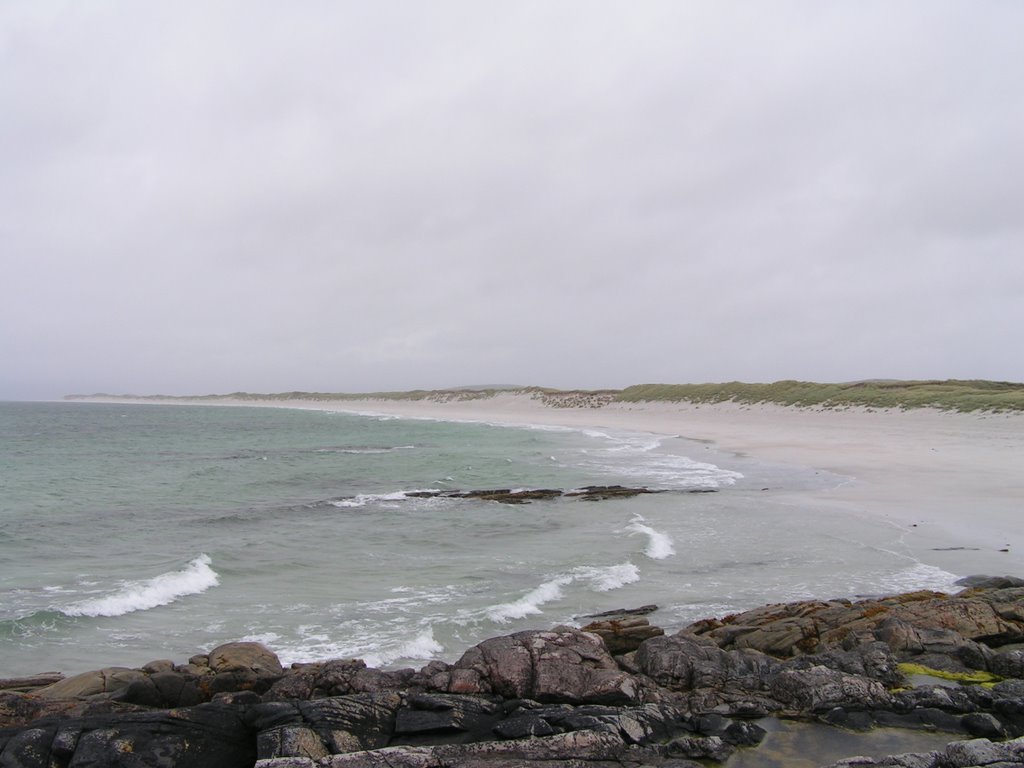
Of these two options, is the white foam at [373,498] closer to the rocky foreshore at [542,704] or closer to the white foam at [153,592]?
the white foam at [153,592]

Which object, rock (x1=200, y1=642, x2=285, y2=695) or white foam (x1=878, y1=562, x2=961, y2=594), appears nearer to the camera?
rock (x1=200, y1=642, x2=285, y2=695)

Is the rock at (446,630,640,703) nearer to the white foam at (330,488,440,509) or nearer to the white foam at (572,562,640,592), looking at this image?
the white foam at (572,562,640,592)

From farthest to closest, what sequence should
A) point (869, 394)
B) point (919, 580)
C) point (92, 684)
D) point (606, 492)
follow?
point (869, 394)
point (606, 492)
point (919, 580)
point (92, 684)

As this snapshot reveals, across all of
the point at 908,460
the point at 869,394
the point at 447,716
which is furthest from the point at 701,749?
the point at 869,394

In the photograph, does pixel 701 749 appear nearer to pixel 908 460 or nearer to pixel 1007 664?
pixel 1007 664

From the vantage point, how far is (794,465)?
29.2 metres

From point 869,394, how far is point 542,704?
54.0 meters

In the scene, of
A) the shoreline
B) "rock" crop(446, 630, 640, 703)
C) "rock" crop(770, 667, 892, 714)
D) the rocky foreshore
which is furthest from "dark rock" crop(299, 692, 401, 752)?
the shoreline

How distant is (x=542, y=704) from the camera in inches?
253

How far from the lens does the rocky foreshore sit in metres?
5.56

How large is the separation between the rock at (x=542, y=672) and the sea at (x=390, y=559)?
270 centimetres

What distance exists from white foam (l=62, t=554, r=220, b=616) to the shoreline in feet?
48.4

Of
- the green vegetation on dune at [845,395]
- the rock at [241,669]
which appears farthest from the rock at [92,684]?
the green vegetation on dune at [845,395]

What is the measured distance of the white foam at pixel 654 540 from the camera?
584 inches
